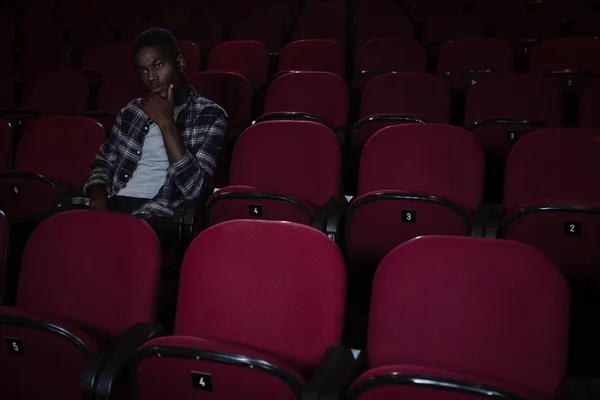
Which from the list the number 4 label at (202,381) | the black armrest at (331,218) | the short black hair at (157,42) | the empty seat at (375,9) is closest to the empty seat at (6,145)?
the short black hair at (157,42)

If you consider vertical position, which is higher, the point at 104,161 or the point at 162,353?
the point at 104,161

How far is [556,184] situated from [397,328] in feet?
1.89

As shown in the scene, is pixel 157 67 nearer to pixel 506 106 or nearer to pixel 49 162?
pixel 49 162

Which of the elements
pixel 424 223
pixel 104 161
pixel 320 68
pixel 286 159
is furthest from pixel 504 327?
pixel 320 68

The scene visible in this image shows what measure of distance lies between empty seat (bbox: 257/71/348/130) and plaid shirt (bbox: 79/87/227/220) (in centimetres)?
48

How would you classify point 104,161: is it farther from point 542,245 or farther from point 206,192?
point 542,245

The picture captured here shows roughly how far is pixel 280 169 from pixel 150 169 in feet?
0.87

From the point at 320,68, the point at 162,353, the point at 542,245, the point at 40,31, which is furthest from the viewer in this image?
the point at 40,31

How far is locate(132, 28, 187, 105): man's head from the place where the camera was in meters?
1.37

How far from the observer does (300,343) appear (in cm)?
92

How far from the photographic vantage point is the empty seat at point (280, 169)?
1.31 m

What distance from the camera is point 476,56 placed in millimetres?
2213

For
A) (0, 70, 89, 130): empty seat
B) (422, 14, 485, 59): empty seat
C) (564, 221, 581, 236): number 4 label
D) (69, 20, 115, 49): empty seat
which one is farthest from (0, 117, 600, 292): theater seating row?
(69, 20, 115, 49): empty seat

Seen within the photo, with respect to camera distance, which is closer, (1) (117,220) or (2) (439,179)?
(1) (117,220)
